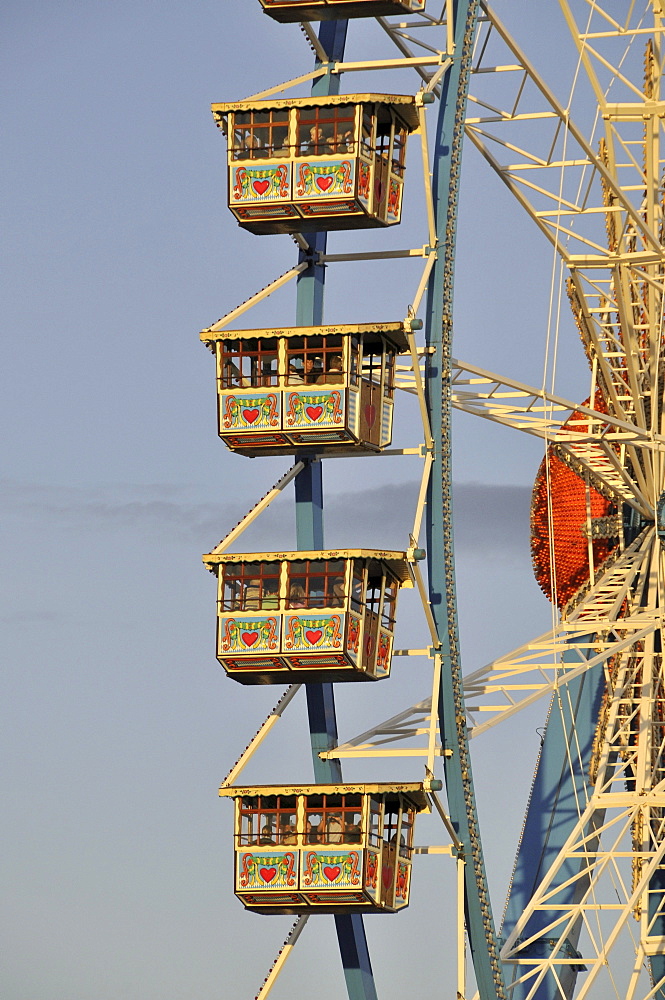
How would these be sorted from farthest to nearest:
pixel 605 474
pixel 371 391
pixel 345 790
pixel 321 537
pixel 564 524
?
pixel 564 524
pixel 605 474
pixel 321 537
pixel 371 391
pixel 345 790

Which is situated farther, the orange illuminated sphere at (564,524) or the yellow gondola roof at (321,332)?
the orange illuminated sphere at (564,524)

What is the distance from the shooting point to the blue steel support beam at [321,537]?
108ft

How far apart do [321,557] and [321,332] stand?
283cm

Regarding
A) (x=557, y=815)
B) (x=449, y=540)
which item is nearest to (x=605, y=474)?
(x=557, y=815)

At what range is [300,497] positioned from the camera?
3384 cm

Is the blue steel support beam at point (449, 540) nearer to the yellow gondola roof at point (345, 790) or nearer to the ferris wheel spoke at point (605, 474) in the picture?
the yellow gondola roof at point (345, 790)

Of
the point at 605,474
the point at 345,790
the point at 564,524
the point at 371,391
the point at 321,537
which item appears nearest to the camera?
the point at 345,790

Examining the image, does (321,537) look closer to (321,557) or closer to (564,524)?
(321,557)

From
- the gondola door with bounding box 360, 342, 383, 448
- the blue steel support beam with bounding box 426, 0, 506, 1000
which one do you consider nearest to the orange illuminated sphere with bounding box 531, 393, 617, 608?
the blue steel support beam with bounding box 426, 0, 506, 1000

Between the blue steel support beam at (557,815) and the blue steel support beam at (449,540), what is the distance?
24.1ft

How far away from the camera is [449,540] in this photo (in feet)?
109

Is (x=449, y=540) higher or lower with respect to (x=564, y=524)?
higher

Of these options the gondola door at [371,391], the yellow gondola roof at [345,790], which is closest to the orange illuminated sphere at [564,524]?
the gondola door at [371,391]

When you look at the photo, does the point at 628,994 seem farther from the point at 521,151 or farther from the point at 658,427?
the point at 521,151
